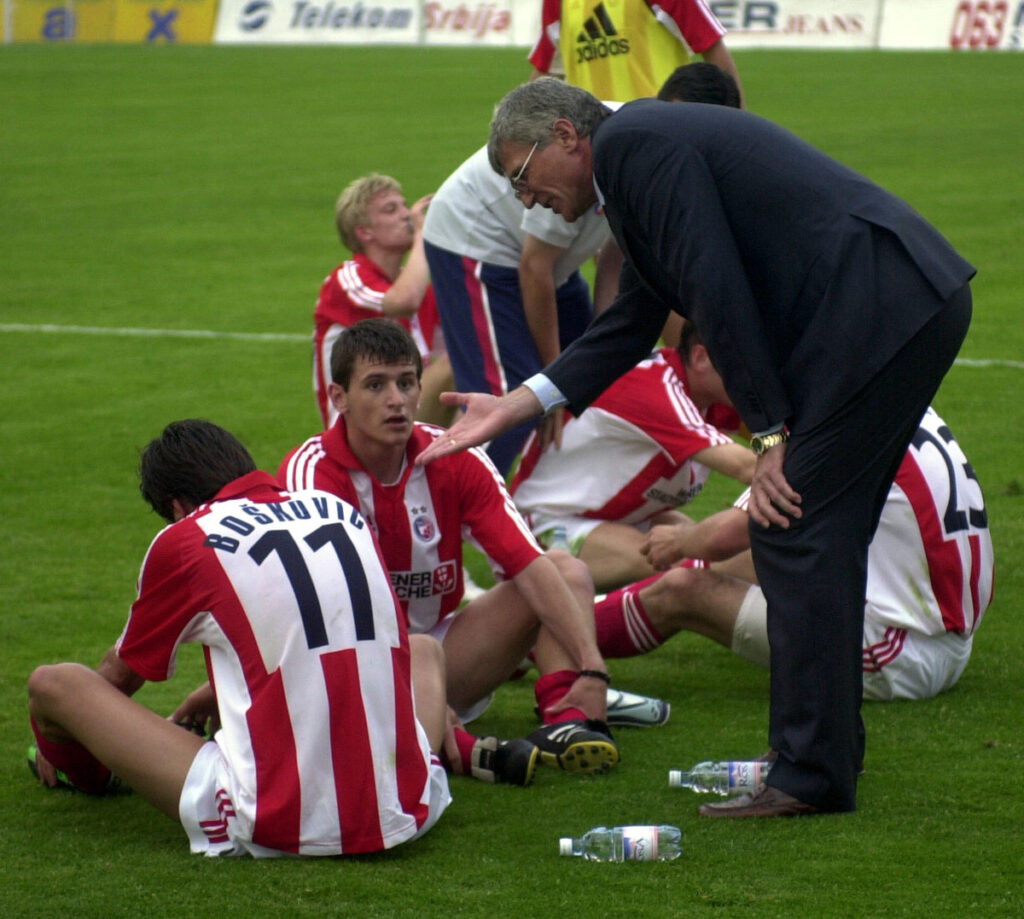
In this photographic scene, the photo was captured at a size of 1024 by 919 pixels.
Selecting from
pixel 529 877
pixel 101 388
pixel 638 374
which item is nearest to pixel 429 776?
pixel 529 877

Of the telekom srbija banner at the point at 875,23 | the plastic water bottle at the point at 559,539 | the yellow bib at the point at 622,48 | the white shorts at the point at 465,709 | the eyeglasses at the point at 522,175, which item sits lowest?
the telekom srbija banner at the point at 875,23

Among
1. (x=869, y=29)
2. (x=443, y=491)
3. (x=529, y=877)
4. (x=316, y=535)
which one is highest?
(x=316, y=535)

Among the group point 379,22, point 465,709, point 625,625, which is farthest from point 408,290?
point 379,22

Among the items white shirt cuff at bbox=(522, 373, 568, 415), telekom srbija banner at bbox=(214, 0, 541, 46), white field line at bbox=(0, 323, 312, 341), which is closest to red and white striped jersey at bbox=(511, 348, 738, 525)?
white shirt cuff at bbox=(522, 373, 568, 415)

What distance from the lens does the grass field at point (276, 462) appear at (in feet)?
11.9

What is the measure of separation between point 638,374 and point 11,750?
2587 mm

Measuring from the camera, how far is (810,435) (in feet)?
12.3

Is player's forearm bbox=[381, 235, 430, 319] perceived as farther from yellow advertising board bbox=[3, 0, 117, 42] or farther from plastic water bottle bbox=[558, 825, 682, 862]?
yellow advertising board bbox=[3, 0, 117, 42]

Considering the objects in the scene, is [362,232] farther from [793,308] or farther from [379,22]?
[379,22]

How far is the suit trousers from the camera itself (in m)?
3.72

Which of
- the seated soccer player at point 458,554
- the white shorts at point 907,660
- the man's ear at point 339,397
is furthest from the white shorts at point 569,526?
the man's ear at point 339,397

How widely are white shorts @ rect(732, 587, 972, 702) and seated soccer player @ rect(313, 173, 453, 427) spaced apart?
2.80 meters

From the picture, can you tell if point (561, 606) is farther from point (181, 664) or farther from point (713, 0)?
point (713, 0)

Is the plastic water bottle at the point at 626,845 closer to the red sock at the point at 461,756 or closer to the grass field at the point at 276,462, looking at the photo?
the grass field at the point at 276,462
